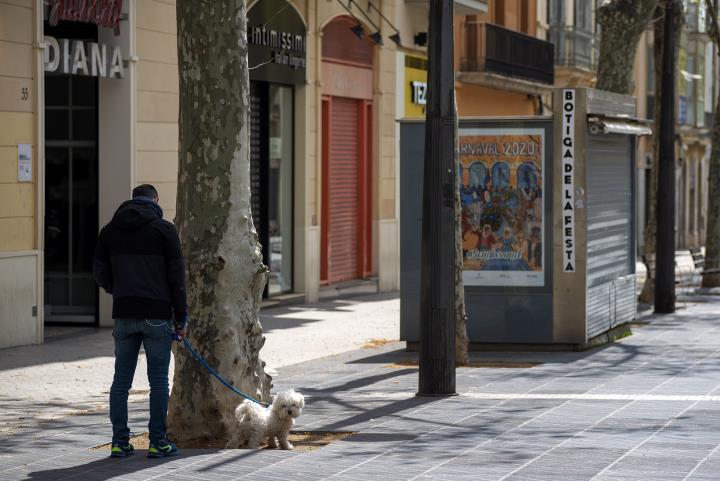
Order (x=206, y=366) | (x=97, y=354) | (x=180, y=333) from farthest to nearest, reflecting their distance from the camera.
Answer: (x=97, y=354)
(x=206, y=366)
(x=180, y=333)

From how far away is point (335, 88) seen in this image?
25719 millimetres

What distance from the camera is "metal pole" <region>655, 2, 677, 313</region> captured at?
21859 millimetres

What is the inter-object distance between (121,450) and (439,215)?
3.90m

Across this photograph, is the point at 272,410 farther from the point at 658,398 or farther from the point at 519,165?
the point at 519,165

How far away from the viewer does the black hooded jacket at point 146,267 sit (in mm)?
9156

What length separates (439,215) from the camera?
1232cm

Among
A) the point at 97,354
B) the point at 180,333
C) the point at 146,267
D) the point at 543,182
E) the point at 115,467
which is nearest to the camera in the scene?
the point at 115,467

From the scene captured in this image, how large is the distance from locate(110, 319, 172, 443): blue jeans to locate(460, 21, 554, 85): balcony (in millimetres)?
24605

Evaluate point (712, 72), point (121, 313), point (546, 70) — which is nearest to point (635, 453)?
point (121, 313)

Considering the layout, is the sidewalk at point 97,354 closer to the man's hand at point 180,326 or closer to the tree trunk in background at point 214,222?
the tree trunk in background at point 214,222

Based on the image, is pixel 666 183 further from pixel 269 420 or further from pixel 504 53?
pixel 504 53

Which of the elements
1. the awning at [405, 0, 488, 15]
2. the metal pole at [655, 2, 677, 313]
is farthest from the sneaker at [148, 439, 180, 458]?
the awning at [405, 0, 488, 15]

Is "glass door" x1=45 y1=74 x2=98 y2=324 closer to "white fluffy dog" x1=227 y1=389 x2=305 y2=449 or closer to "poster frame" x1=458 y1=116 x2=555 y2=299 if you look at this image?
"poster frame" x1=458 y1=116 x2=555 y2=299

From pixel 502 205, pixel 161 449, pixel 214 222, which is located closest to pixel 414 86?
pixel 502 205
